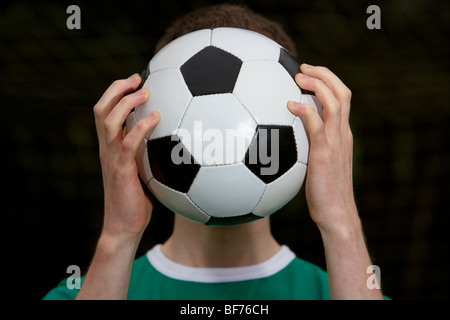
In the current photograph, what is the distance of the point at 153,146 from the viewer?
5.04ft

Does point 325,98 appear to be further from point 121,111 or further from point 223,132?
point 121,111

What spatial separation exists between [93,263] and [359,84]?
258 cm

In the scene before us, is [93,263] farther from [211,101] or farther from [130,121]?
[211,101]

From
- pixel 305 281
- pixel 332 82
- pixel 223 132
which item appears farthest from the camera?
pixel 305 281

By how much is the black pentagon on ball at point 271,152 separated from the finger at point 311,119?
0.17 ft

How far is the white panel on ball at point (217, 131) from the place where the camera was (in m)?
1.45

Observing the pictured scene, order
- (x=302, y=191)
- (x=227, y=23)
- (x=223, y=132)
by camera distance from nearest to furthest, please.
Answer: (x=223, y=132) < (x=227, y=23) < (x=302, y=191)

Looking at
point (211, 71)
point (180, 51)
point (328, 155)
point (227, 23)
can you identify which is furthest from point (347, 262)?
point (227, 23)

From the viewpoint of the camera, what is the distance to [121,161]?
5.20ft

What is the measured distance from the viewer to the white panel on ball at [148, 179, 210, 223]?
5.06 feet

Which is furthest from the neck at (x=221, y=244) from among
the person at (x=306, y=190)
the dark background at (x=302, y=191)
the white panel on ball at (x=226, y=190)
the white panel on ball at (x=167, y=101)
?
the dark background at (x=302, y=191)

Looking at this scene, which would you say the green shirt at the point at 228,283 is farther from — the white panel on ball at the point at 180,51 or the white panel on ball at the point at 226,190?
the white panel on ball at the point at 180,51

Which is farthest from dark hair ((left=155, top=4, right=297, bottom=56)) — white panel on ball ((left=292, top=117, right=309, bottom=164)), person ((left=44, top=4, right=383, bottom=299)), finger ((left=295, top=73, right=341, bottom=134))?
white panel on ball ((left=292, top=117, right=309, bottom=164))

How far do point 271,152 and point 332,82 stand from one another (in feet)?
1.07
